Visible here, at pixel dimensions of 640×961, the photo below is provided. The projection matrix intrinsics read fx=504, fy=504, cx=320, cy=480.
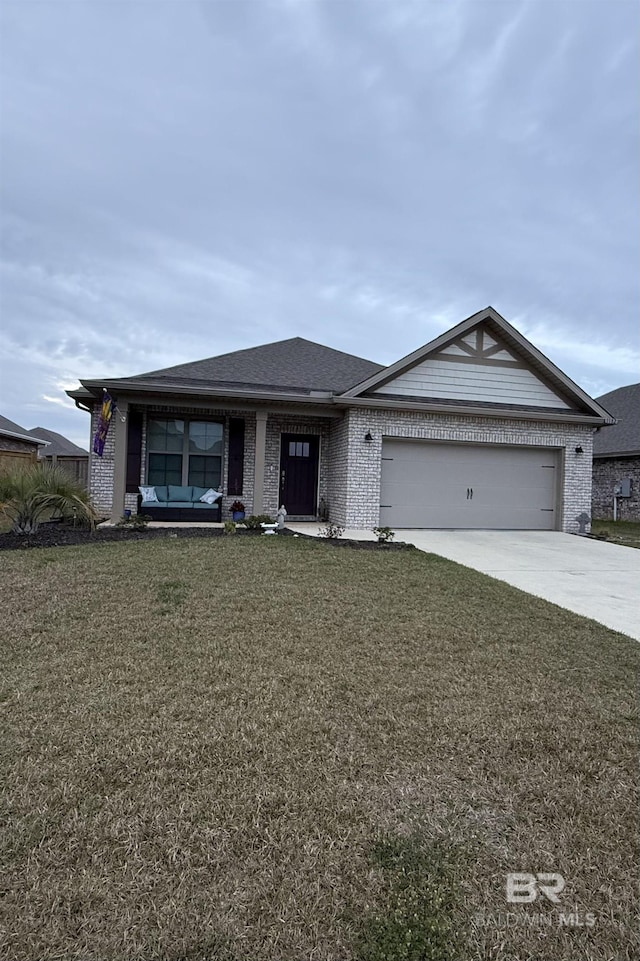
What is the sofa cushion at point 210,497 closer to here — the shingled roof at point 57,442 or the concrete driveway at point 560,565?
the concrete driveway at point 560,565

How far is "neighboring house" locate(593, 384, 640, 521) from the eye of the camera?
17391 millimetres

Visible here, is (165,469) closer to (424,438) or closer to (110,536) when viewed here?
(110,536)

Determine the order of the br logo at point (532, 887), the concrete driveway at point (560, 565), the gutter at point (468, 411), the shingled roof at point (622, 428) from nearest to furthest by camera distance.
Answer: the br logo at point (532, 887) → the concrete driveway at point (560, 565) → the gutter at point (468, 411) → the shingled roof at point (622, 428)

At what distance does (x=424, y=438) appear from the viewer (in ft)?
38.9

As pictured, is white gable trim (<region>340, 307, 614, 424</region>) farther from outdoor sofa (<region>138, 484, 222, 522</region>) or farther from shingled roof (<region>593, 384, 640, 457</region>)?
shingled roof (<region>593, 384, 640, 457</region>)

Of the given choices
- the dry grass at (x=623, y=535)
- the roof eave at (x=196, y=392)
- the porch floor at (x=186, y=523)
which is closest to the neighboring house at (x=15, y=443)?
the roof eave at (x=196, y=392)

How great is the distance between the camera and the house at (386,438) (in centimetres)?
1156

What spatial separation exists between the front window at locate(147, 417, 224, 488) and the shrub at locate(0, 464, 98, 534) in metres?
3.16

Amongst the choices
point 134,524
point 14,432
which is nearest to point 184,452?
point 134,524

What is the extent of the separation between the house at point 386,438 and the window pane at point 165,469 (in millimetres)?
34

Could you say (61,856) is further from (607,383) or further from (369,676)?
(607,383)

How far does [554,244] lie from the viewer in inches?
596

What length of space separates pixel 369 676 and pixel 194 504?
8824 millimetres

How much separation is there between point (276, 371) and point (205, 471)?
322cm
